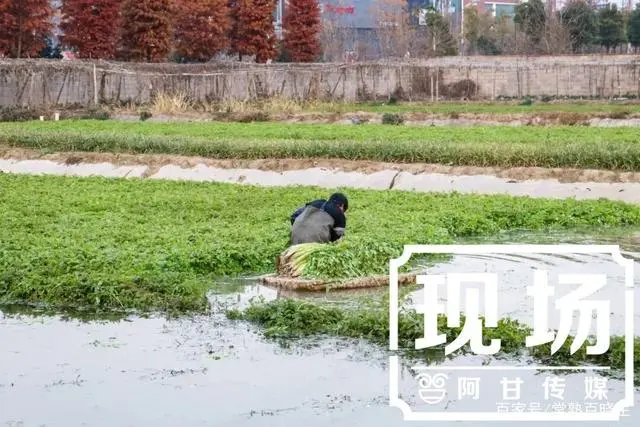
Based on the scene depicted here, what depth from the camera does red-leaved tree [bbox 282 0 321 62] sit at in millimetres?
57562

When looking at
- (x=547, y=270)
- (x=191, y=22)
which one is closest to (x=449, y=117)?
(x=191, y=22)

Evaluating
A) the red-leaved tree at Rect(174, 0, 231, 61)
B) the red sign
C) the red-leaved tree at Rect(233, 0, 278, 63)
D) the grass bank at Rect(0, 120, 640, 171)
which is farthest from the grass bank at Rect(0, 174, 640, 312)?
the red sign

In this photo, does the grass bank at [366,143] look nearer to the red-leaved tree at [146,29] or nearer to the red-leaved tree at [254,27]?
the red-leaved tree at [146,29]

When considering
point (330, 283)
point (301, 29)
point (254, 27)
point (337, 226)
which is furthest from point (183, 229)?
point (301, 29)

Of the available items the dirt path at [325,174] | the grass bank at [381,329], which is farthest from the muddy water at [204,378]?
the dirt path at [325,174]

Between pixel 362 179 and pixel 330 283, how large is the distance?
11.3 metres

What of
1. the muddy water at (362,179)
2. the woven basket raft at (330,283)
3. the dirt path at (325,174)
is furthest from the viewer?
the dirt path at (325,174)

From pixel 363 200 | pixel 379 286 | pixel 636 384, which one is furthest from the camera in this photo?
pixel 363 200

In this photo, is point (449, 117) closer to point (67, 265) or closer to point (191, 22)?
point (191, 22)

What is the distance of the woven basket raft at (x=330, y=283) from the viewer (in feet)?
39.4

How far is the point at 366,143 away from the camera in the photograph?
2489cm

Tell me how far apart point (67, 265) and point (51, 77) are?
31.9m

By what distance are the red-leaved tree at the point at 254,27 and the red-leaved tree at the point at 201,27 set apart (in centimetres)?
104

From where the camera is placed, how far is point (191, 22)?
53.1 meters
